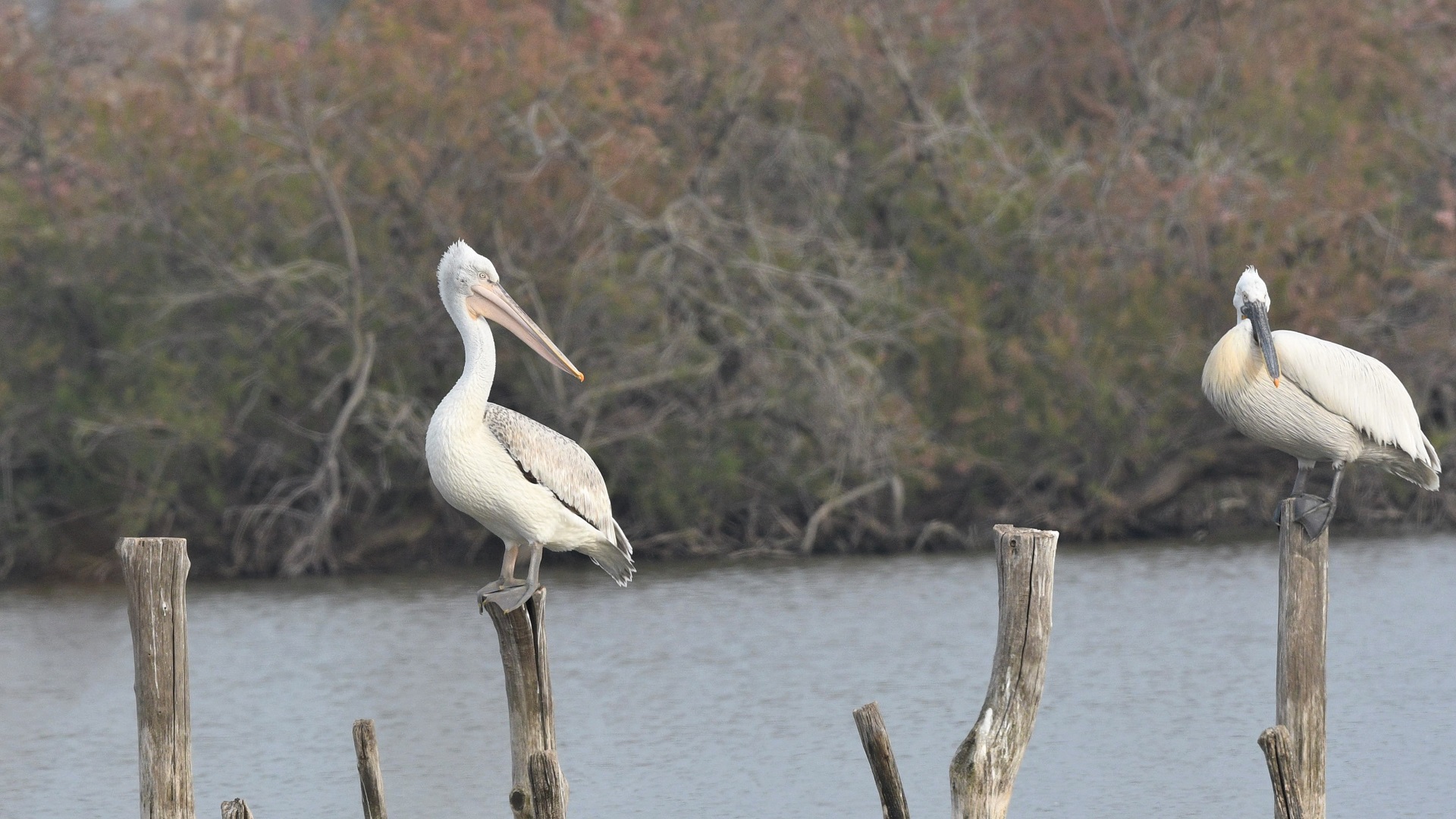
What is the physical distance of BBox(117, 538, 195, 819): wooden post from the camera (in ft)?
17.8

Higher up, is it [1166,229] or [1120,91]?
[1120,91]

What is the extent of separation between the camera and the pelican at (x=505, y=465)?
20.2 ft

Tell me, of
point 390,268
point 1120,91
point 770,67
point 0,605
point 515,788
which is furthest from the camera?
point 1120,91

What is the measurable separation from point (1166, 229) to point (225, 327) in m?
7.58

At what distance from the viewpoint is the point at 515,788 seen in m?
6.08

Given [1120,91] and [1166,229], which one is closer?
[1166,229]

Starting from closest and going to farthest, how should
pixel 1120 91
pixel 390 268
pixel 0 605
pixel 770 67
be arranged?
pixel 0 605
pixel 390 268
pixel 770 67
pixel 1120 91

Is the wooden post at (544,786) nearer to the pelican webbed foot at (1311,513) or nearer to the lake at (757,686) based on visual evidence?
the pelican webbed foot at (1311,513)

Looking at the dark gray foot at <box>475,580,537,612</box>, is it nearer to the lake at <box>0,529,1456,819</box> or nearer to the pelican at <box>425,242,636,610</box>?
the pelican at <box>425,242,636,610</box>

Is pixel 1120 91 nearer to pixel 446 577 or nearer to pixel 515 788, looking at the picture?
pixel 446 577

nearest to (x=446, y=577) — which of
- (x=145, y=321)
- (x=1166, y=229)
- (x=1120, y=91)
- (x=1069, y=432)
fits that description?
(x=145, y=321)

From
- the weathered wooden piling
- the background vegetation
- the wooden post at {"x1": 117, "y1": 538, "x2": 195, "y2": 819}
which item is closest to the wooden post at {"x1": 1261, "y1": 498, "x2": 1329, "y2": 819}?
the weathered wooden piling

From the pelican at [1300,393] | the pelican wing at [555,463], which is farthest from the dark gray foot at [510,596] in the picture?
the pelican at [1300,393]

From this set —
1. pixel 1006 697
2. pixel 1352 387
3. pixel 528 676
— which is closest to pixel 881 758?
pixel 1006 697
